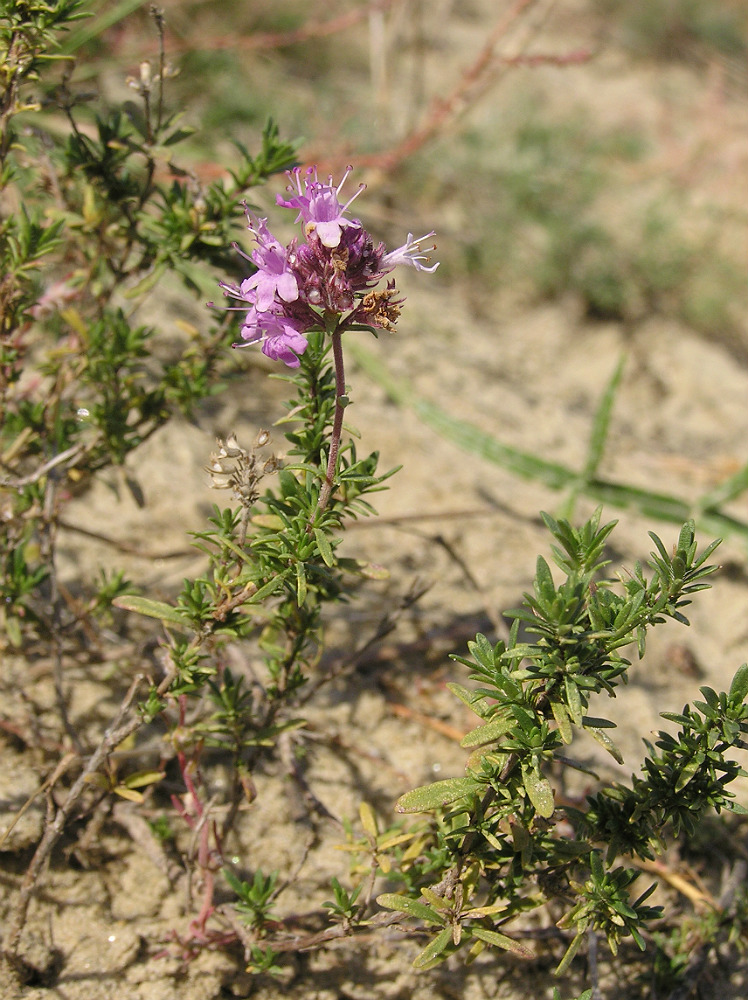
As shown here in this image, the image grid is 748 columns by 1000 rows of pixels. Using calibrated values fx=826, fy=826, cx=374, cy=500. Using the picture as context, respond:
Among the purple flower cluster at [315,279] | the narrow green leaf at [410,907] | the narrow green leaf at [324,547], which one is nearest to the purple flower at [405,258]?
the purple flower cluster at [315,279]

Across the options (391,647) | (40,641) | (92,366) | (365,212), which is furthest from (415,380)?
(40,641)

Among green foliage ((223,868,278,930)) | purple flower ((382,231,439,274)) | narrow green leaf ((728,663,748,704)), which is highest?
purple flower ((382,231,439,274))

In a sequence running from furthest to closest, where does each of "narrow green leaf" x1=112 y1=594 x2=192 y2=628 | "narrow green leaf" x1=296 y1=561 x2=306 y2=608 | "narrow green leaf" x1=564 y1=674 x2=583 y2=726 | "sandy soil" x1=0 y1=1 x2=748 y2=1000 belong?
"sandy soil" x1=0 y1=1 x2=748 y2=1000, "narrow green leaf" x1=112 y1=594 x2=192 y2=628, "narrow green leaf" x1=296 y1=561 x2=306 y2=608, "narrow green leaf" x1=564 y1=674 x2=583 y2=726

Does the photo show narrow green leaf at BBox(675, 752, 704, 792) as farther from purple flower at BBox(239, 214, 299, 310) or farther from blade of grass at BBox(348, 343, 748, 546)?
blade of grass at BBox(348, 343, 748, 546)

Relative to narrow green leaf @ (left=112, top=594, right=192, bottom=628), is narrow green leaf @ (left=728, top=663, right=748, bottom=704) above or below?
below

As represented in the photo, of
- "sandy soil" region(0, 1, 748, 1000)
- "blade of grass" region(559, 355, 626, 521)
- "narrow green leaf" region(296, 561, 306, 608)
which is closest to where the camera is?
"narrow green leaf" region(296, 561, 306, 608)

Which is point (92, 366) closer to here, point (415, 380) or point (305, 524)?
point (305, 524)

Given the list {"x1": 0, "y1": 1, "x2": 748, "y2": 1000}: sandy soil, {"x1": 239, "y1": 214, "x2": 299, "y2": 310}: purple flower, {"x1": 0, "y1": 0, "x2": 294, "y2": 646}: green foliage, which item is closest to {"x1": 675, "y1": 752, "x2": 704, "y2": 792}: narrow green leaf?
{"x1": 0, "y1": 1, "x2": 748, "y2": 1000}: sandy soil
